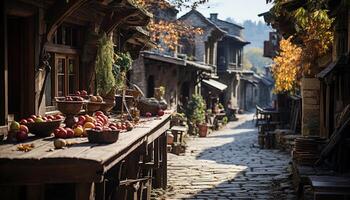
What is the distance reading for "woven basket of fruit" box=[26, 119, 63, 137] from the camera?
257 inches

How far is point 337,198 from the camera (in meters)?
8.30

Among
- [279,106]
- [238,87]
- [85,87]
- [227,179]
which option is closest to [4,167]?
Result: [85,87]

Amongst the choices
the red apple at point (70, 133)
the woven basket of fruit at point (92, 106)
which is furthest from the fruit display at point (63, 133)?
the woven basket of fruit at point (92, 106)

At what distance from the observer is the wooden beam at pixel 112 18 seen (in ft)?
33.3

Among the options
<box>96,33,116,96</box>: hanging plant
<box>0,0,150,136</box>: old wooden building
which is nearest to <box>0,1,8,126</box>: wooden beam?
<box>0,0,150,136</box>: old wooden building

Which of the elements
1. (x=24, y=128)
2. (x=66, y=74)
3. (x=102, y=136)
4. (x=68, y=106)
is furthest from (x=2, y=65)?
(x=66, y=74)

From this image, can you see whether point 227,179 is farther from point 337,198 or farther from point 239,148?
point 239,148

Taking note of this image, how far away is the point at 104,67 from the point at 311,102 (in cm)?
922

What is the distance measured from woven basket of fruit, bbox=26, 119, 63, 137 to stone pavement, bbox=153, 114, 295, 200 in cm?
543

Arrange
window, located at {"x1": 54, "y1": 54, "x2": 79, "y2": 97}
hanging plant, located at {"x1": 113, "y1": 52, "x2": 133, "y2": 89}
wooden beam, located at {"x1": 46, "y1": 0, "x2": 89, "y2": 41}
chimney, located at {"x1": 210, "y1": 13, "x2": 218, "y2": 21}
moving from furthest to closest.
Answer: chimney, located at {"x1": 210, "y1": 13, "x2": 218, "y2": 21} < hanging plant, located at {"x1": 113, "y1": 52, "x2": 133, "y2": 89} < window, located at {"x1": 54, "y1": 54, "x2": 79, "y2": 97} < wooden beam, located at {"x1": 46, "y1": 0, "x2": 89, "y2": 41}

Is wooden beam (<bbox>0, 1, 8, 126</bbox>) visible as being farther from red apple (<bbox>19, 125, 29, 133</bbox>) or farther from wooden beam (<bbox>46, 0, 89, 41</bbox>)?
wooden beam (<bbox>46, 0, 89, 41</bbox>)

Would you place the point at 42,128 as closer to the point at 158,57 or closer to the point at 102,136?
the point at 102,136

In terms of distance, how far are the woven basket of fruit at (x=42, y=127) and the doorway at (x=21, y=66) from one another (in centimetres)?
74

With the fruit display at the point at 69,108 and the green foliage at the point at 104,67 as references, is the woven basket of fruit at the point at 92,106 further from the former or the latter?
the green foliage at the point at 104,67
